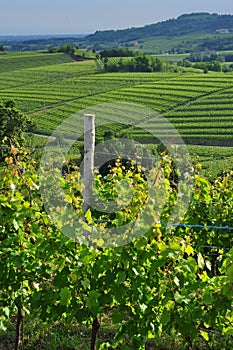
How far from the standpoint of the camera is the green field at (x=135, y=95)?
47.1 meters

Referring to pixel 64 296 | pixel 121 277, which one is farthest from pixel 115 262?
pixel 64 296

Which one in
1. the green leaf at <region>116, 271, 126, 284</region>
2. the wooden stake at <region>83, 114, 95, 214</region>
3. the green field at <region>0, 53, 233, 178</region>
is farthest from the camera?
the green field at <region>0, 53, 233, 178</region>

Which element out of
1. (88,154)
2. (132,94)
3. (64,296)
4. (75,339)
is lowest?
(132,94)

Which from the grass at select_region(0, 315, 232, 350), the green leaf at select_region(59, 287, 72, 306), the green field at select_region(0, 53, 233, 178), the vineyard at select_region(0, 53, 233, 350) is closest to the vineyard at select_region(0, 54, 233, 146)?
the green field at select_region(0, 53, 233, 178)

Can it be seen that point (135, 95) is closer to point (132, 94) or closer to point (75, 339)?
point (132, 94)

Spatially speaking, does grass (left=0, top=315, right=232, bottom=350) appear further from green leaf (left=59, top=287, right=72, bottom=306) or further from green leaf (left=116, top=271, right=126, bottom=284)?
green leaf (left=116, top=271, right=126, bottom=284)

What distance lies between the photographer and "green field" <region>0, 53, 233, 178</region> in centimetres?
4712

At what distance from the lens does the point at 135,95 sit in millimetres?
57375

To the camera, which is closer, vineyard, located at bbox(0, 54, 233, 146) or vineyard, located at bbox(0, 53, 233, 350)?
vineyard, located at bbox(0, 53, 233, 350)

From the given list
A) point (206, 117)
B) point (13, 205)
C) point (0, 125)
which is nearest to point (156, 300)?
point (13, 205)

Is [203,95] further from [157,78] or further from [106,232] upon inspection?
[106,232]

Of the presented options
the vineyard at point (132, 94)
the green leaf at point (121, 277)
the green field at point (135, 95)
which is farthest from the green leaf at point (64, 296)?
the vineyard at point (132, 94)

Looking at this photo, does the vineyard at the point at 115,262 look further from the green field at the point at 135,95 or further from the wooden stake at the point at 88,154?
the green field at the point at 135,95

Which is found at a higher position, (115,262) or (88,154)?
(88,154)
